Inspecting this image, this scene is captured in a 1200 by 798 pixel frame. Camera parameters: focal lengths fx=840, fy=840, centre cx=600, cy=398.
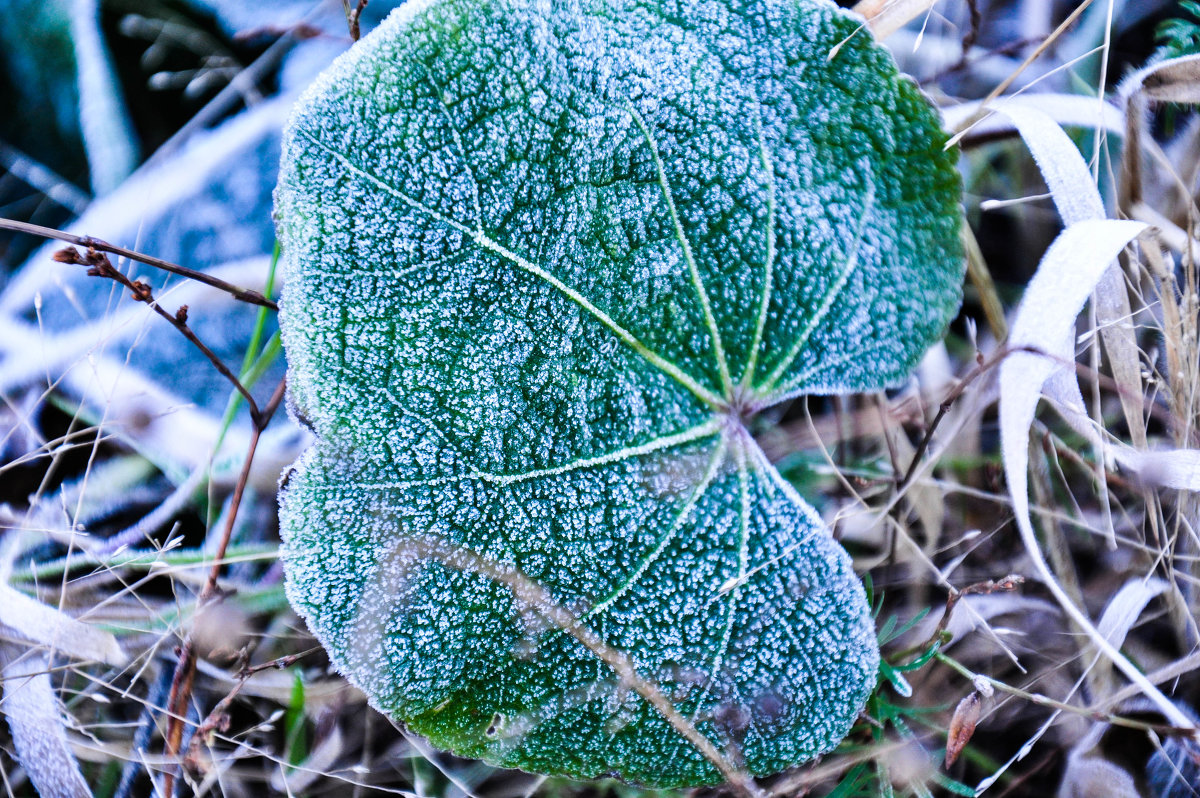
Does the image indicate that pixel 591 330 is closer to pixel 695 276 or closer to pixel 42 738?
pixel 695 276

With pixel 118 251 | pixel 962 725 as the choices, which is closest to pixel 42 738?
pixel 118 251

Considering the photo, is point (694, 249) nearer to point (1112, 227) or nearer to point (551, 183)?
point (551, 183)

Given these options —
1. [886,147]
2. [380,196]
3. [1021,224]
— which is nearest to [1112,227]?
[886,147]

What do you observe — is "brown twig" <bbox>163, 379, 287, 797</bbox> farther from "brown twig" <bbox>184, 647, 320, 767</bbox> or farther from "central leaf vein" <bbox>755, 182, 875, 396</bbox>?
"central leaf vein" <bbox>755, 182, 875, 396</bbox>

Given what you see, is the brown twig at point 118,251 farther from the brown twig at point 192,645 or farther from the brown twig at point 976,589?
the brown twig at point 976,589

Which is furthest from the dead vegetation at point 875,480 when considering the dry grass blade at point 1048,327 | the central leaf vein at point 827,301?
the central leaf vein at point 827,301

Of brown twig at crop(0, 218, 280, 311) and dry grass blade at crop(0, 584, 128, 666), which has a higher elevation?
brown twig at crop(0, 218, 280, 311)

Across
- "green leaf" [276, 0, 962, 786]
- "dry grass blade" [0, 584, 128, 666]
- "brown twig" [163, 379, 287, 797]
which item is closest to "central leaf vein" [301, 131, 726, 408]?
"green leaf" [276, 0, 962, 786]
